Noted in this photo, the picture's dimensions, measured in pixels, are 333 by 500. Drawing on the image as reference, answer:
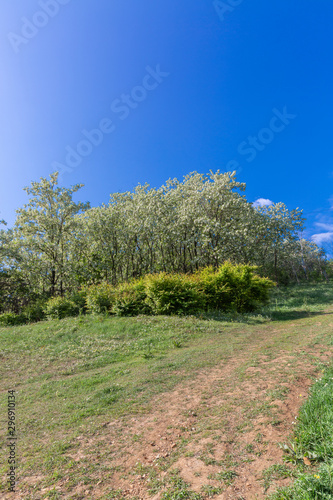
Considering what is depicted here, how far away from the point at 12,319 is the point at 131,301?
10641mm

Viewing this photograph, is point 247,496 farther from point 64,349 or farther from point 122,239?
point 122,239

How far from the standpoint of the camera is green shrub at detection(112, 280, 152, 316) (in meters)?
15.3

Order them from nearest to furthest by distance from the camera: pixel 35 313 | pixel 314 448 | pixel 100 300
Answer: pixel 314 448 < pixel 100 300 < pixel 35 313

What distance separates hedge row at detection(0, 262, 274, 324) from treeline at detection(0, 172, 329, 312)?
549 centimetres

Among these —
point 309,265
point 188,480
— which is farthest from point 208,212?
point 309,265

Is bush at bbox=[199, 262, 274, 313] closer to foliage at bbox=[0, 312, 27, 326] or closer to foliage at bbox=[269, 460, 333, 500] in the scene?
foliage at bbox=[269, 460, 333, 500]

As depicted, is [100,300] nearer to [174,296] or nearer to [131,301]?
[131,301]

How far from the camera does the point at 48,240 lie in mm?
24375

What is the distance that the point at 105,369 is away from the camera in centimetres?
898

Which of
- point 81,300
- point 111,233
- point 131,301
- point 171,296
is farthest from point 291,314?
point 111,233

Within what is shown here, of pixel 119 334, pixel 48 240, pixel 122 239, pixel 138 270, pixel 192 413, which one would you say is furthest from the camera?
pixel 138 270

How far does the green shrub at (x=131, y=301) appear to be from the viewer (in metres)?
15.3

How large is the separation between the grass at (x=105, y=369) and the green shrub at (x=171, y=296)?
3.34ft

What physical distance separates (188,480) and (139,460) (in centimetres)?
102
